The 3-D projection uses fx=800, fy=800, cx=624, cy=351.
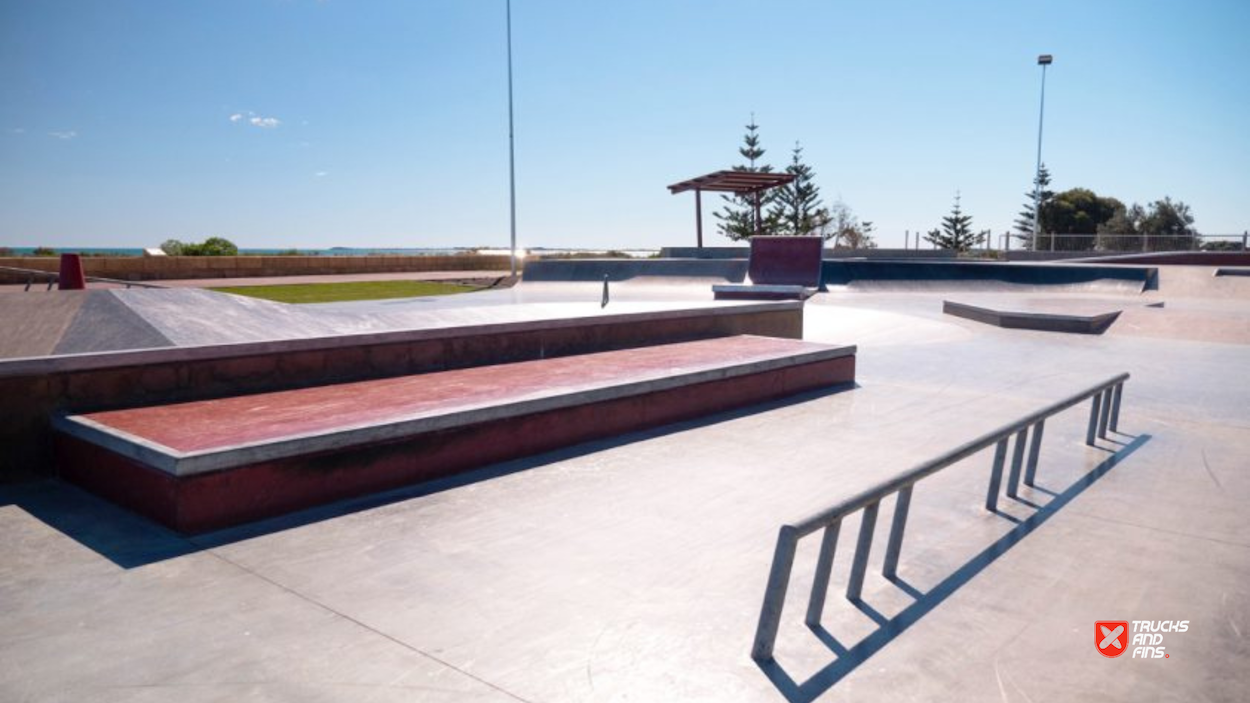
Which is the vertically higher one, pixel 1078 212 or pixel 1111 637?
pixel 1078 212

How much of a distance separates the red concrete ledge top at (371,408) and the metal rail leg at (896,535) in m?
3.02

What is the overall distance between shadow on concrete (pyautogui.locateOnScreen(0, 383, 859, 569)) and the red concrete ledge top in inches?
14.6

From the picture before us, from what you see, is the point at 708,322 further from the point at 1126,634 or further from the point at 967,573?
the point at 1126,634

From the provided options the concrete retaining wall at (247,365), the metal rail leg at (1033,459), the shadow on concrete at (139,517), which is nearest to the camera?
the shadow on concrete at (139,517)

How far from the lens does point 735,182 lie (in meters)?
33.7

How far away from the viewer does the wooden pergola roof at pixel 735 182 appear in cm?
3241

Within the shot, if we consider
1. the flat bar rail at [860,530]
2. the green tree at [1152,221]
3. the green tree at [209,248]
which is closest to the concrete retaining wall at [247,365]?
the flat bar rail at [860,530]

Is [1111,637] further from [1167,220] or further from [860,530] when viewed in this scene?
[1167,220]

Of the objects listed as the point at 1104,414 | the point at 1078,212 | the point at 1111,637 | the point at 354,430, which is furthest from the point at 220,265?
the point at 1078,212

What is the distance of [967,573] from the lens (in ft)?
Result: 13.5

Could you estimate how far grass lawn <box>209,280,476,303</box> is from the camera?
2222 cm

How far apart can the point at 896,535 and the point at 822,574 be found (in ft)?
2.69

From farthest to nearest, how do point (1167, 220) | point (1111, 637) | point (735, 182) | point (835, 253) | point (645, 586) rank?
point (1167, 220) < point (835, 253) < point (735, 182) < point (645, 586) < point (1111, 637)

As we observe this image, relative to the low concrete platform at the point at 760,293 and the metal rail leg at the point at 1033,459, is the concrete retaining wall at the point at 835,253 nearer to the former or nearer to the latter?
the low concrete platform at the point at 760,293
